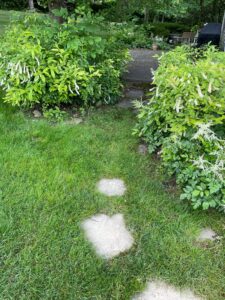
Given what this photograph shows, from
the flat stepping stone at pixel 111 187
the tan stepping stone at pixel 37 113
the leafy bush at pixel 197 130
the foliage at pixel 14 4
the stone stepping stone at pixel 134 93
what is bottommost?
the flat stepping stone at pixel 111 187

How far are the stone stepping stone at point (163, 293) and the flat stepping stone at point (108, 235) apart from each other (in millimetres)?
277

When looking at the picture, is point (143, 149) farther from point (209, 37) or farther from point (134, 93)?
point (209, 37)

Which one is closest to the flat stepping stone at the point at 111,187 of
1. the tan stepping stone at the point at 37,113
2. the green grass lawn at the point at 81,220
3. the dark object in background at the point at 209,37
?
the green grass lawn at the point at 81,220

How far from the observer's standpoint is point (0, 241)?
68.3 inches

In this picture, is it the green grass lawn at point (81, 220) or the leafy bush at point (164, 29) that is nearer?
the green grass lawn at point (81, 220)

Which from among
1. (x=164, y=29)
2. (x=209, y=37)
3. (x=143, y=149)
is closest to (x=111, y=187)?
(x=143, y=149)

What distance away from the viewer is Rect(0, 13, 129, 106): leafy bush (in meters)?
3.06

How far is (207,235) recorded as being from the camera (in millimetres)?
1913

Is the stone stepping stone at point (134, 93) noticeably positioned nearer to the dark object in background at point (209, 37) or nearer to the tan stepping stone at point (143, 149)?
the tan stepping stone at point (143, 149)

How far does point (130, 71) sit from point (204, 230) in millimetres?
3790

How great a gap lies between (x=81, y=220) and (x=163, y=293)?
678 mm

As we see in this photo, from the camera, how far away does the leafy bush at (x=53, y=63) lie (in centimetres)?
306

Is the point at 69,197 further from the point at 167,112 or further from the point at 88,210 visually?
the point at 167,112

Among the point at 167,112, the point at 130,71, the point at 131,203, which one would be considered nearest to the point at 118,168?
the point at 131,203
